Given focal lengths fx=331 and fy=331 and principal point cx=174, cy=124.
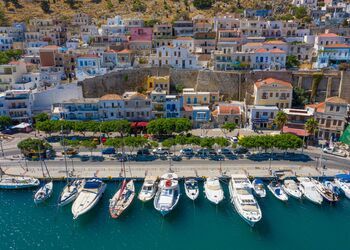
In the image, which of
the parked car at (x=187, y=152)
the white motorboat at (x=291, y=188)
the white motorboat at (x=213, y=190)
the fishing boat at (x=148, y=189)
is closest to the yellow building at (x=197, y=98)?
the parked car at (x=187, y=152)

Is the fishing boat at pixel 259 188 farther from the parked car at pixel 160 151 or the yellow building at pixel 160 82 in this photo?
the yellow building at pixel 160 82

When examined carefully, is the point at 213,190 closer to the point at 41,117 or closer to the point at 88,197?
the point at 88,197

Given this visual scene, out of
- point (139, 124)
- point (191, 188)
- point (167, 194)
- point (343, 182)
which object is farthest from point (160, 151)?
point (343, 182)

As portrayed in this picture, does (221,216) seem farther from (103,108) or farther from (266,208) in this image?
(103,108)

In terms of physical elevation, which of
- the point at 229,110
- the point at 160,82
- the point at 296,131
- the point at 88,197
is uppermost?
the point at 160,82

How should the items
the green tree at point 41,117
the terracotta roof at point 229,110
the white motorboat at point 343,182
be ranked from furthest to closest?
the terracotta roof at point 229,110, the green tree at point 41,117, the white motorboat at point 343,182

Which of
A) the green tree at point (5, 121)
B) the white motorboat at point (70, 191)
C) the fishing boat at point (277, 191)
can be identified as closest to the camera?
the white motorboat at point (70, 191)

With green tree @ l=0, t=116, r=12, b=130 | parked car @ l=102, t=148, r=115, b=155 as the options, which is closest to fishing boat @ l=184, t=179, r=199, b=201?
parked car @ l=102, t=148, r=115, b=155
